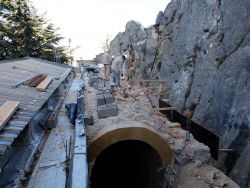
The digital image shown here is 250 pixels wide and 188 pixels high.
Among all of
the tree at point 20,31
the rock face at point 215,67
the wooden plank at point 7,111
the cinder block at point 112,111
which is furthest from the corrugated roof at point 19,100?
the tree at point 20,31

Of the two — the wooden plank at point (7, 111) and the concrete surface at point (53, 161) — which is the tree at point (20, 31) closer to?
the concrete surface at point (53, 161)

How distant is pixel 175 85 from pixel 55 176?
12.0m

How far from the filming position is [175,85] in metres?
16.5

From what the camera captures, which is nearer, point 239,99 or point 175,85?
point 239,99

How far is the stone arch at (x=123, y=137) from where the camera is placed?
8.18 meters

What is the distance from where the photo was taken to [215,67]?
1245cm

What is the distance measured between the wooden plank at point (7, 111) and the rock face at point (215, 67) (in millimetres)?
7463

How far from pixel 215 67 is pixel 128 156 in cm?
572

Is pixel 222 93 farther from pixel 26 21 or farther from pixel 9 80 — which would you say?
pixel 26 21

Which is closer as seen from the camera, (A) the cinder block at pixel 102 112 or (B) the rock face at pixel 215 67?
(B) the rock face at pixel 215 67

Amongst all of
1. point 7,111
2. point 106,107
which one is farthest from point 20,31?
point 7,111

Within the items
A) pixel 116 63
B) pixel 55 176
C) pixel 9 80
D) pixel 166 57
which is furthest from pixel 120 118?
pixel 166 57

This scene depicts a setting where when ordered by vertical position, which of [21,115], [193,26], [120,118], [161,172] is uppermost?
[193,26]

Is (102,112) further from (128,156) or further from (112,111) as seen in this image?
(128,156)
